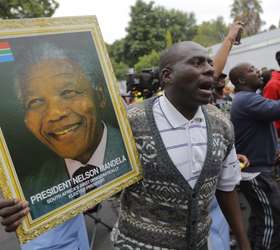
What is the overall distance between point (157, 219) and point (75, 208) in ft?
1.47

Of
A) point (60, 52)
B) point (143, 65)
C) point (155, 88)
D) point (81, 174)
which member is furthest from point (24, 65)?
point (143, 65)

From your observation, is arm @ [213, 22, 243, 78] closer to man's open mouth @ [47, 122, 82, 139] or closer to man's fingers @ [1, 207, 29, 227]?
man's open mouth @ [47, 122, 82, 139]

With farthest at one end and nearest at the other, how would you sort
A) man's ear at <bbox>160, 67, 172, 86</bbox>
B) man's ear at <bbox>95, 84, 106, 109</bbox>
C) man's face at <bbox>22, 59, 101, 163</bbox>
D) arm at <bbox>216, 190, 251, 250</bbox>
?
1. arm at <bbox>216, 190, 251, 250</bbox>
2. man's ear at <bbox>160, 67, 172, 86</bbox>
3. man's ear at <bbox>95, 84, 106, 109</bbox>
4. man's face at <bbox>22, 59, 101, 163</bbox>

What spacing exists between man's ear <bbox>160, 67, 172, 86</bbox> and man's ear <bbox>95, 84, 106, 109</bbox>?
0.39m

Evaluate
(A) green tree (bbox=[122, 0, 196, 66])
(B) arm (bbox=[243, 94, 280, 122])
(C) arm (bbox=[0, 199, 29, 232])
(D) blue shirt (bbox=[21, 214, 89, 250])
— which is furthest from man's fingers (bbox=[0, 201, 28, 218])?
(A) green tree (bbox=[122, 0, 196, 66])

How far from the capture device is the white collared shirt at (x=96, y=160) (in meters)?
1.43

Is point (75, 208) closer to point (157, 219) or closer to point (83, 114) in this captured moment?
point (83, 114)

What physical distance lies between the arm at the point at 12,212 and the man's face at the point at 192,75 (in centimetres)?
82

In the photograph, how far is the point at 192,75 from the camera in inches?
68.1

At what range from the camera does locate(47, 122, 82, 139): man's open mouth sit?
4.54 feet

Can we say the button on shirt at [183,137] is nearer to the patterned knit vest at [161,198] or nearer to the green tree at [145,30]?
the patterned knit vest at [161,198]

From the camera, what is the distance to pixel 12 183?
49.4 inches

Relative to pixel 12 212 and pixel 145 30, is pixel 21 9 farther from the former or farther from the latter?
pixel 145 30

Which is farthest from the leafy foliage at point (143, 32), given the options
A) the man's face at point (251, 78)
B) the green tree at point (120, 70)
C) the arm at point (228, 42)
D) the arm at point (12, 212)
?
the arm at point (12, 212)
